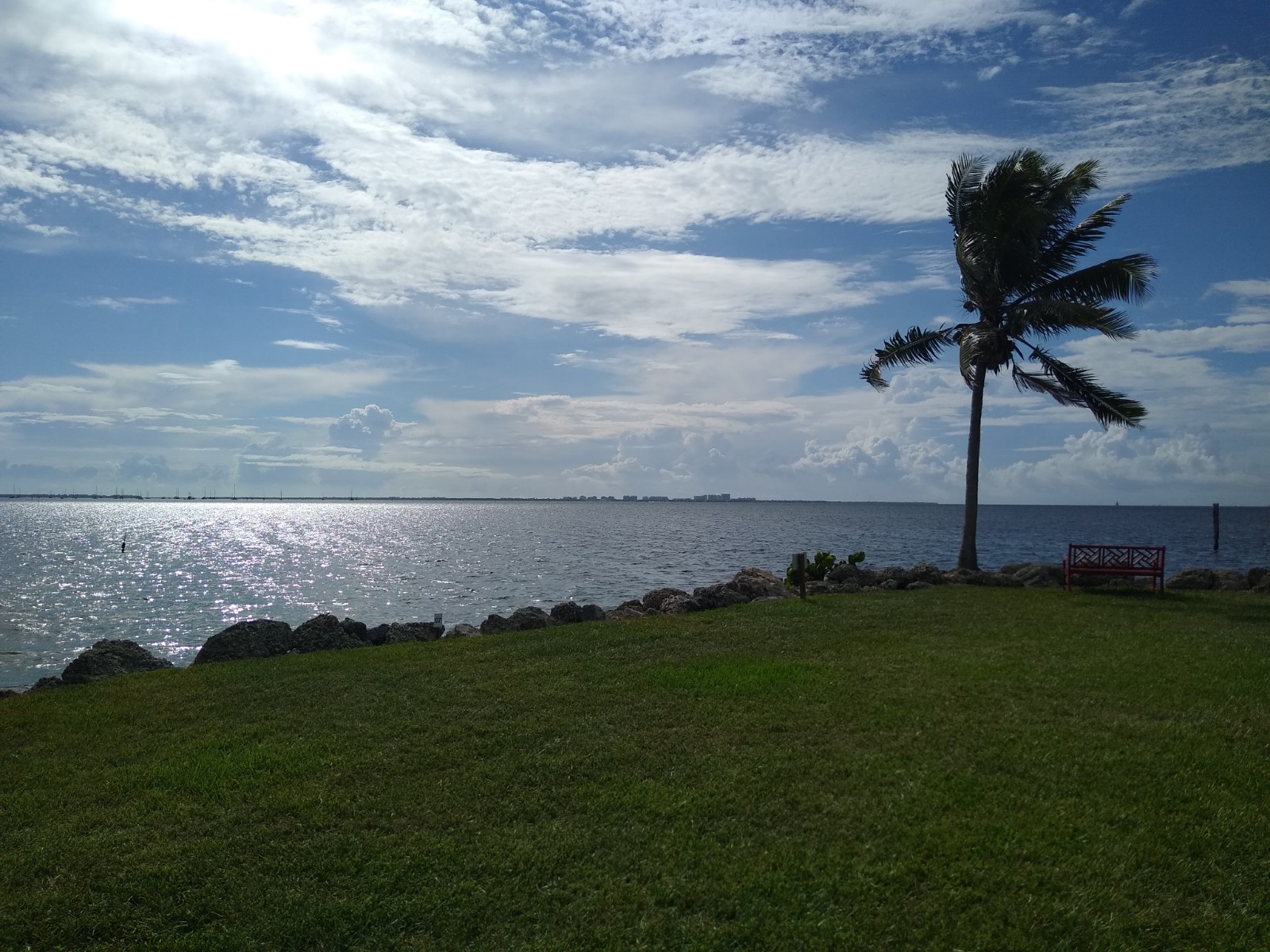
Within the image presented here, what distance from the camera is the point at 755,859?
20.4 feet

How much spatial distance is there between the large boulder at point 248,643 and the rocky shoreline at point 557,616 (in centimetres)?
1

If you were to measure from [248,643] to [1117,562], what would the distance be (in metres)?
20.1

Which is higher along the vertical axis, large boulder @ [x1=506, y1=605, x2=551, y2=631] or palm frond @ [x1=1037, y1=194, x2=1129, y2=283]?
palm frond @ [x1=1037, y1=194, x2=1129, y2=283]

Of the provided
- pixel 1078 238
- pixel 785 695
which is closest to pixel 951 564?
pixel 1078 238

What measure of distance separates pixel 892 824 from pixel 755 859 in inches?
50.3

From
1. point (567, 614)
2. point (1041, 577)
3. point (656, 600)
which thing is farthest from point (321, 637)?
point (1041, 577)

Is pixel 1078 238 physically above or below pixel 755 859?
above

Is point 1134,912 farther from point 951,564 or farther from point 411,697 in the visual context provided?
point 951,564

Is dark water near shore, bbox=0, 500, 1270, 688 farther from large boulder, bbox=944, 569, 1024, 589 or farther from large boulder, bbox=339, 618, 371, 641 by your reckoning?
large boulder, bbox=944, 569, 1024, 589

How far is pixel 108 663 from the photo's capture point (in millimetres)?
13758

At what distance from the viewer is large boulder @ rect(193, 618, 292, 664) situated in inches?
582

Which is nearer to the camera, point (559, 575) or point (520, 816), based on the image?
point (520, 816)

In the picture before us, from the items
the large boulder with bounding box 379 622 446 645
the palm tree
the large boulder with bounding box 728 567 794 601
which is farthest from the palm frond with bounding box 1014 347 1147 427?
the large boulder with bounding box 379 622 446 645

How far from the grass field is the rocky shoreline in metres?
1.87
